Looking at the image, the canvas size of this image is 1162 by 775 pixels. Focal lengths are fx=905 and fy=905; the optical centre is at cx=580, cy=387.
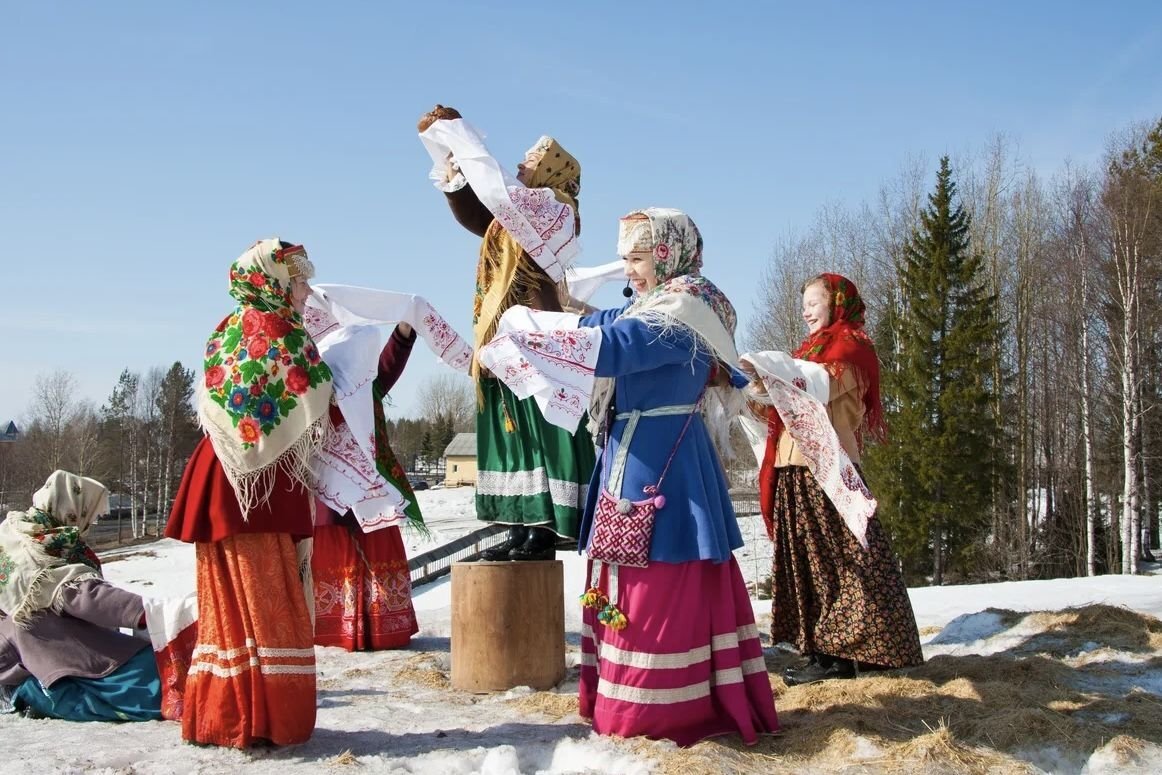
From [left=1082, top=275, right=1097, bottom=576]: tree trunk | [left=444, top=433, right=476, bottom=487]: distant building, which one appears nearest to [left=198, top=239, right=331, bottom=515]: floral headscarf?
[left=1082, top=275, right=1097, bottom=576]: tree trunk

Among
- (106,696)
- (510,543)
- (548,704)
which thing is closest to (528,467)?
(510,543)

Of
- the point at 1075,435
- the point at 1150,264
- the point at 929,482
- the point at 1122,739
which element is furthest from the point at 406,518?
the point at 1075,435

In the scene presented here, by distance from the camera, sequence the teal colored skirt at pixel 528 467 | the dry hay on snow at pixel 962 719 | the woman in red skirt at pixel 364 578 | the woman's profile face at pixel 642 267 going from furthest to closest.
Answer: the woman in red skirt at pixel 364 578, the teal colored skirt at pixel 528 467, the woman's profile face at pixel 642 267, the dry hay on snow at pixel 962 719

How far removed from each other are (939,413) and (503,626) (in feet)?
65.0

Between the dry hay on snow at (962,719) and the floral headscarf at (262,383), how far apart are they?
63.9 inches

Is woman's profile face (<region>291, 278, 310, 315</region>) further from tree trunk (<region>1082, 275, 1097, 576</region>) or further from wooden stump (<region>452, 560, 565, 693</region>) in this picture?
tree trunk (<region>1082, 275, 1097, 576</region>)

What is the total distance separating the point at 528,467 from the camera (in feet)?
14.7

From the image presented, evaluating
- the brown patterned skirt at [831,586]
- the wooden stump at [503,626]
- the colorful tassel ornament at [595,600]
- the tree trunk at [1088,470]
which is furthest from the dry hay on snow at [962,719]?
the tree trunk at [1088,470]

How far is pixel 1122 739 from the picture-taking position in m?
3.13

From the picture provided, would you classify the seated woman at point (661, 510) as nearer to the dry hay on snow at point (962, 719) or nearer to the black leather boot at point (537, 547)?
the dry hay on snow at point (962, 719)

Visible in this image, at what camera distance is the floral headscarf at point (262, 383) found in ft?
10.6

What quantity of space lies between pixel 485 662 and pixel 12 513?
2.17 meters

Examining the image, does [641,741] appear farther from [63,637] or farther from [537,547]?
[63,637]

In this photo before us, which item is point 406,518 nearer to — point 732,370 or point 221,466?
point 221,466
